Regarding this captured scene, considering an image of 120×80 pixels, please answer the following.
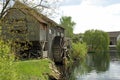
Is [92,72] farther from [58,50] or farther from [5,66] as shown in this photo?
[5,66]

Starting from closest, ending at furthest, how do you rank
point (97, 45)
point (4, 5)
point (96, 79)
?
point (4, 5)
point (96, 79)
point (97, 45)

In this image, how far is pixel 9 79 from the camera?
12492 mm

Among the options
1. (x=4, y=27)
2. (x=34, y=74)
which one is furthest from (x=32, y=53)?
(x=4, y=27)

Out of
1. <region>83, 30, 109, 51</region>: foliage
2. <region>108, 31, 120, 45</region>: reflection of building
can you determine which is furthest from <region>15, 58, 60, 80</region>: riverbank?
<region>108, 31, 120, 45</region>: reflection of building

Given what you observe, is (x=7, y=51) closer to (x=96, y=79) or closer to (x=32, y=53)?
(x=96, y=79)

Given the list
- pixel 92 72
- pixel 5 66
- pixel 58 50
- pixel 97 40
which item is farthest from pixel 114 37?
pixel 5 66

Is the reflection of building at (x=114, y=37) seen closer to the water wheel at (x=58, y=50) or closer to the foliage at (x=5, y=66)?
the water wheel at (x=58, y=50)

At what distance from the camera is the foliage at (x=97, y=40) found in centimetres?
9550

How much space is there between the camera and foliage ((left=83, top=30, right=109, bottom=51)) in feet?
313

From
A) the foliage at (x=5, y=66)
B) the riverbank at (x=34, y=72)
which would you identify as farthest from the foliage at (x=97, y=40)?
the foliage at (x=5, y=66)

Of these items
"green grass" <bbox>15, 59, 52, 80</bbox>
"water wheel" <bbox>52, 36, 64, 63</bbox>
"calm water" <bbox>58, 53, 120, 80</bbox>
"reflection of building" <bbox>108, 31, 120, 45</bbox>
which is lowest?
"calm water" <bbox>58, 53, 120, 80</bbox>

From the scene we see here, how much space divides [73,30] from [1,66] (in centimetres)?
8841

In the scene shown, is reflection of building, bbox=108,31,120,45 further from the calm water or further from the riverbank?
the riverbank

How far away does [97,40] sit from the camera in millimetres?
97062
